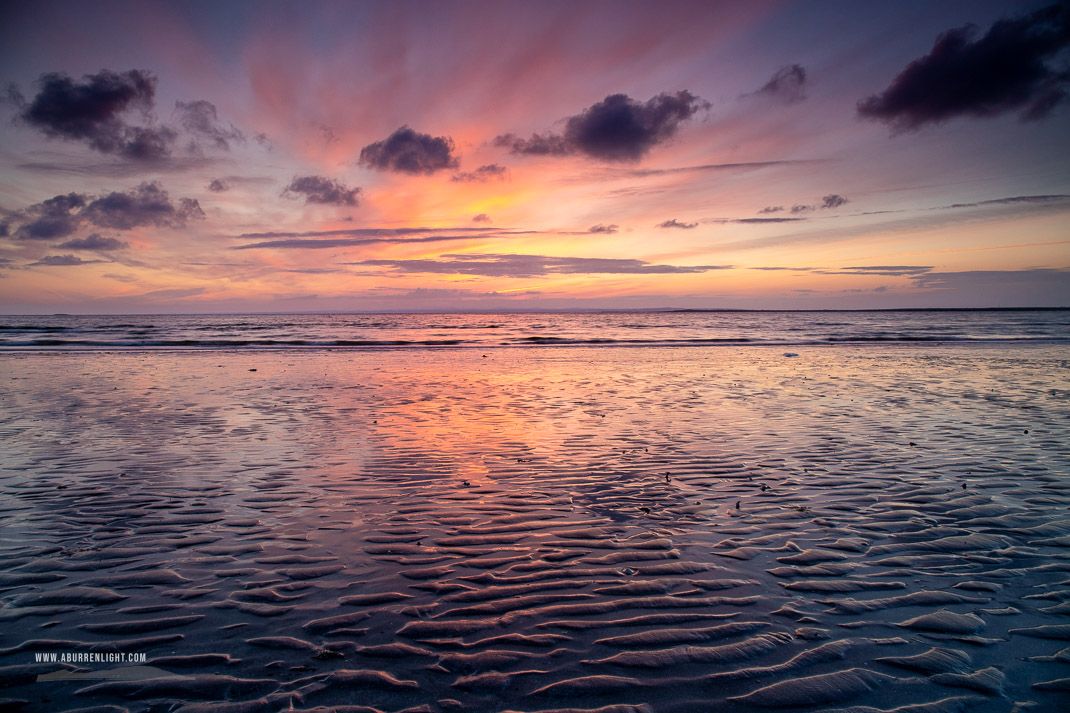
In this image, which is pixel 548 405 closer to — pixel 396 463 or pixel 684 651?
pixel 396 463

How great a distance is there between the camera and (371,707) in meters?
3.24

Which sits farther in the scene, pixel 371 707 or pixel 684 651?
pixel 684 651

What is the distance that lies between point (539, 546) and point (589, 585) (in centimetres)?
96

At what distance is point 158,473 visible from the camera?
8039 millimetres

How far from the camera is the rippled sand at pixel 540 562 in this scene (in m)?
3.45

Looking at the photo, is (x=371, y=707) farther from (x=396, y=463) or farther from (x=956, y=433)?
(x=956, y=433)

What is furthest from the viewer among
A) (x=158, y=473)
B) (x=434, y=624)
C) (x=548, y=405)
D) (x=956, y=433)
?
(x=548, y=405)

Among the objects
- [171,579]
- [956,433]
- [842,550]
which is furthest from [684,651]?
[956,433]

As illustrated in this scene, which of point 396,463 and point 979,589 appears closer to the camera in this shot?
point 979,589

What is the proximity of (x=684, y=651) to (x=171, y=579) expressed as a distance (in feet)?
15.6

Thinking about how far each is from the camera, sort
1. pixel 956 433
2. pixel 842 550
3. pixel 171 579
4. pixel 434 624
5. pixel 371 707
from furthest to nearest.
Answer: pixel 956 433
pixel 842 550
pixel 171 579
pixel 434 624
pixel 371 707

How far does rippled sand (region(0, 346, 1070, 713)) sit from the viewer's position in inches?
136

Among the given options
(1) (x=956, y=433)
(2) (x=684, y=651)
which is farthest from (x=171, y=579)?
(1) (x=956, y=433)

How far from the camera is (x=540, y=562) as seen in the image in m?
5.16
